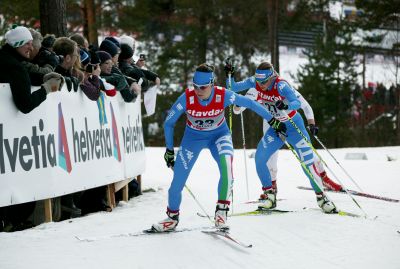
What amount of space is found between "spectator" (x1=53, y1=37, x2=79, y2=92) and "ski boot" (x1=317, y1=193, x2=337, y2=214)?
340 cm

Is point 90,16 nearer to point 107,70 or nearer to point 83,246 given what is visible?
point 107,70

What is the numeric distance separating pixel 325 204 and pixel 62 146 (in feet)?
11.1

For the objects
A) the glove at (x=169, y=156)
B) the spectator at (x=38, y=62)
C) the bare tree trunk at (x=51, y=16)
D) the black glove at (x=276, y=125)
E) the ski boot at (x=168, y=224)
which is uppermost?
the bare tree trunk at (x=51, y=16)

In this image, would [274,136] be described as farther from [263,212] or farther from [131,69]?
[131,69]

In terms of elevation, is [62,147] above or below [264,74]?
below

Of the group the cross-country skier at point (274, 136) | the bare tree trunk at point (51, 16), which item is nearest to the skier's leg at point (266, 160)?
the cross-country skier at point (274, 136)

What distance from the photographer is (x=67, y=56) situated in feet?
24.5

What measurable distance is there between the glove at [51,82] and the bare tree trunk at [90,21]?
15666mm

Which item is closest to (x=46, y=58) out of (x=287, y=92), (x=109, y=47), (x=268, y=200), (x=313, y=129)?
(x=109, y=47)

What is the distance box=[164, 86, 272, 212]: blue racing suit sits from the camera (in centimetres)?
661

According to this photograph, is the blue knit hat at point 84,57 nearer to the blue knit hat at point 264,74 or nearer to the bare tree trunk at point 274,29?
the blue knit hat at point 264,74

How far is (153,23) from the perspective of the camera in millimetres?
30484

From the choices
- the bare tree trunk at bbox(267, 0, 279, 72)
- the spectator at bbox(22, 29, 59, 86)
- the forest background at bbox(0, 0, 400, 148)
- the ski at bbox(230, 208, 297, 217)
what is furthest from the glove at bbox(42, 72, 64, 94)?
the bare tree trunk at bbox(267, 0, 279, 72)

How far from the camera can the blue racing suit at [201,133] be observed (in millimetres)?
6613
